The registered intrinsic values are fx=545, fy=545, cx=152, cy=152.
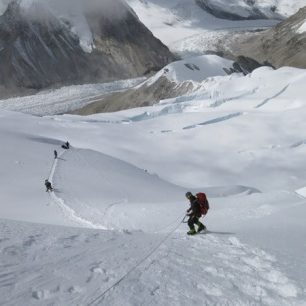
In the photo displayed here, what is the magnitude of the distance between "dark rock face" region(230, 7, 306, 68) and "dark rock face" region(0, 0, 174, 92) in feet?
114

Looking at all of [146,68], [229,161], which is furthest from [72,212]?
[146,68]

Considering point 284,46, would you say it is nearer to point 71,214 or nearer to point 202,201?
point 71,214

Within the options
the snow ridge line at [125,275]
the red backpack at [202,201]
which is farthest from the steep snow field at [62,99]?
the snow ridge line at [125,275]

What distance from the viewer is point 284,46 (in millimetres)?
174250

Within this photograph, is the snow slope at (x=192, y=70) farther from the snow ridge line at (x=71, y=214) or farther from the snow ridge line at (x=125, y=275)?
the snow ridge line at (x=125, y=275)

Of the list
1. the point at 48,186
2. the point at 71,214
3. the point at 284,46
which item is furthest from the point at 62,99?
the point at 71,214

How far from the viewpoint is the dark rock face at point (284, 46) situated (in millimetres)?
157700

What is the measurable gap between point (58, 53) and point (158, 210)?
171256 mm

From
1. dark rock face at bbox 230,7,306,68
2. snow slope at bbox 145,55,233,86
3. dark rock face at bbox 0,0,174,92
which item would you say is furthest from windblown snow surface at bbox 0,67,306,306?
dark rock face at bbox 0,0,174,92

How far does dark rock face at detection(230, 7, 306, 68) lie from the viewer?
157700 mm

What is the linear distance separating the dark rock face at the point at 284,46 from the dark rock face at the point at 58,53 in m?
34.7

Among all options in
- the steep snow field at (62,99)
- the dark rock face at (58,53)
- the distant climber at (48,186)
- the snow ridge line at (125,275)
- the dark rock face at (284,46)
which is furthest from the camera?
the dark rock face at (58,53)

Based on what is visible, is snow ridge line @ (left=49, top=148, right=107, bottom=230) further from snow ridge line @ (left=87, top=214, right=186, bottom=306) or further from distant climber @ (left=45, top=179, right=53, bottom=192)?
snow ridge line @ (left=87, top=214, right=186, bottom=306)

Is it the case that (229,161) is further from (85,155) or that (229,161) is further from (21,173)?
(21,173)
